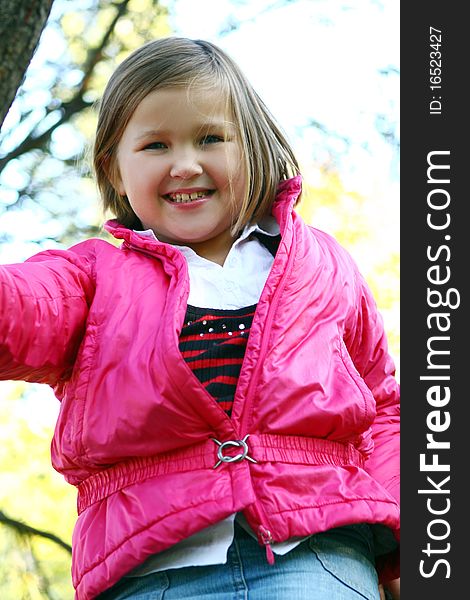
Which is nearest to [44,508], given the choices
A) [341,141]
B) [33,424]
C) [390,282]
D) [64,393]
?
[33,424]

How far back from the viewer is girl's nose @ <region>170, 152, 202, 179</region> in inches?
69.0

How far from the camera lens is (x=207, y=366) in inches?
64.1

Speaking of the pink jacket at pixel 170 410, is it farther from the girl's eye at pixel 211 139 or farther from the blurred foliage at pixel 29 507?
the blurred foliage at pixel 29 507

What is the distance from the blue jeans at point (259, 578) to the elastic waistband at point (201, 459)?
12cm

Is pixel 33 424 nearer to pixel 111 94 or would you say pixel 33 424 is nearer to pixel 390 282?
pixel 390 282

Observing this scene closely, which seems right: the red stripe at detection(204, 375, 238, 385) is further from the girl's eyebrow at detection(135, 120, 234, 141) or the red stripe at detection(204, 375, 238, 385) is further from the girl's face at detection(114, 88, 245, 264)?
the girl's eyebrow at detection(135, 120, 234, 141)

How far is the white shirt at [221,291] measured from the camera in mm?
1504

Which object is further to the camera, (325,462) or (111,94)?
(111,94)

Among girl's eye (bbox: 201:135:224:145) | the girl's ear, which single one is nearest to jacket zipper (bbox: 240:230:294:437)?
girl's eye (bbox: 201:135:224:145)

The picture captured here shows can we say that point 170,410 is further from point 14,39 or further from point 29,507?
point 29,507

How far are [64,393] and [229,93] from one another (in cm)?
65

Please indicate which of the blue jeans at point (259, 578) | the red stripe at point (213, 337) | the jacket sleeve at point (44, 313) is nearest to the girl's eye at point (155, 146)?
the jacket sleeve at point (44, 313)

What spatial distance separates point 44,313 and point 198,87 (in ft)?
1.73

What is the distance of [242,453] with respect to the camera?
5.00ft
